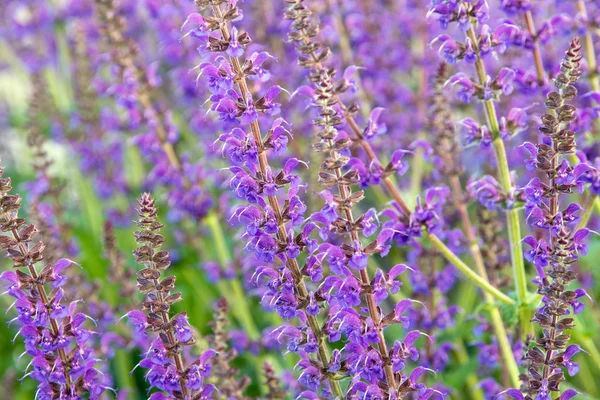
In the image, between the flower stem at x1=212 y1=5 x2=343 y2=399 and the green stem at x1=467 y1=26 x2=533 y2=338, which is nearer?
the flower stem at x1=212 y1=5 x2=343 y2=399

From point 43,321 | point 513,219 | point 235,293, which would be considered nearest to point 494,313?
point 513,219

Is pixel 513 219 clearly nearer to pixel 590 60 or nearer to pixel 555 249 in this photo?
pixel 555 249

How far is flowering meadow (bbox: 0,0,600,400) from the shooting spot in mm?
2754

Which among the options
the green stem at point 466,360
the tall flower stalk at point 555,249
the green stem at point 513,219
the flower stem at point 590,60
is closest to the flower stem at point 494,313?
the green stem at point 513,219

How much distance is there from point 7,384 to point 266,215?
2726 mm

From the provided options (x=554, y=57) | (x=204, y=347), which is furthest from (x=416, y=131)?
(x=204, y=347)

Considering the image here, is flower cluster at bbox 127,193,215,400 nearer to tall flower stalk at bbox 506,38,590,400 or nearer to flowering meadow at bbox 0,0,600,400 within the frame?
flowering meadow at bbox 0,0,600,400

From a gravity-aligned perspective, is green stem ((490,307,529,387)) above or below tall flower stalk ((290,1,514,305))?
below

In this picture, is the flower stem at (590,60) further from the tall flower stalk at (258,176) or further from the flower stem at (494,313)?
the tall flower stalk at (258,176)

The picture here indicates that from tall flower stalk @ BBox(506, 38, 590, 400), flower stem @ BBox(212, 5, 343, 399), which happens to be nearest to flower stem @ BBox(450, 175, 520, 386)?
tall flower stalk @ BBox(506, 38, 590, 400)

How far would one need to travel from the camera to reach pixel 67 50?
792 cm

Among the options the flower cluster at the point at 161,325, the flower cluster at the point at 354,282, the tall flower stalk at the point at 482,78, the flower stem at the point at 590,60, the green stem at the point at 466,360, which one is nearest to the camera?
the flower cluster at the point at 161,325

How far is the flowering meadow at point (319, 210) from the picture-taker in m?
2.75

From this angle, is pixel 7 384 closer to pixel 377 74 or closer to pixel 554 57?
pixel 377 74
